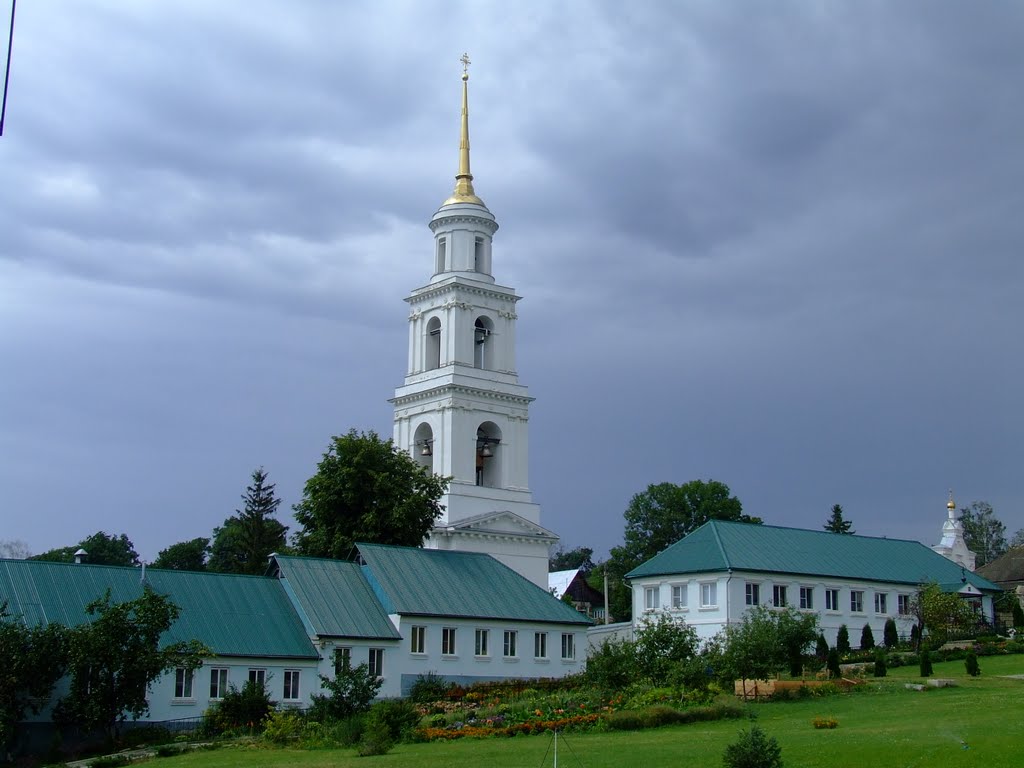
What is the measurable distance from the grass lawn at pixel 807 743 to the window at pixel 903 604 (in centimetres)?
2871

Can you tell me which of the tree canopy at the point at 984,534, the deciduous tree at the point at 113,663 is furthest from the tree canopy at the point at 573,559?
the deciduous tree at the point at 113,663

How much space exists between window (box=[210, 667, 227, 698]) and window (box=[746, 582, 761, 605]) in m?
29.3

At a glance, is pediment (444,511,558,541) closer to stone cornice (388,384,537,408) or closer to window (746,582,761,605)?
stone cornice (388,384,537,408)

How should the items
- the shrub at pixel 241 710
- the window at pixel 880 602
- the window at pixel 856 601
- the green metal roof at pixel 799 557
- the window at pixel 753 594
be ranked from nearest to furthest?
1. the shrub at pixel 241 710
2. the window at pixel 753 594
3. the green metal roof at pixel 799 557
4. the window at pixel 856 601
5. the window at pixel 880 602

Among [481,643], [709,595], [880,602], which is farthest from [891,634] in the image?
[481,643]

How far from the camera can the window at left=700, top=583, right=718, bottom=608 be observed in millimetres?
66438

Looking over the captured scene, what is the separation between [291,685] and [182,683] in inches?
178

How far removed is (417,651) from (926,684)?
2008cm

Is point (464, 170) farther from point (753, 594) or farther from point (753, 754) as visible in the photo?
point (753, 754)

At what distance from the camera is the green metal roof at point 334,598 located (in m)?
51.2

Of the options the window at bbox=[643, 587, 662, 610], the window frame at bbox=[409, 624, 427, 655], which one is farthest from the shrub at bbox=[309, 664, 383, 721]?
the window at bbox=[643, 587, 662, 610]

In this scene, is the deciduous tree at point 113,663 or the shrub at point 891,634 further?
the shrub at point 891,634

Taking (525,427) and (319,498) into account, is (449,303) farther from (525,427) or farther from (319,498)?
(319,498)

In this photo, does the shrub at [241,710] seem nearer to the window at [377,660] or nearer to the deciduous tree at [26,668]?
the deciduous tree at [26,668]
